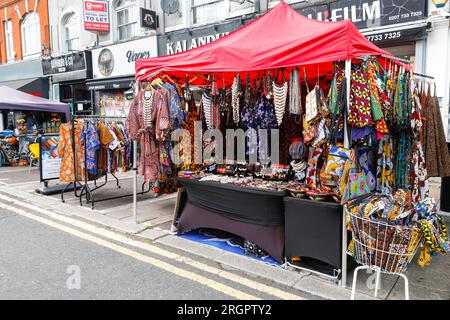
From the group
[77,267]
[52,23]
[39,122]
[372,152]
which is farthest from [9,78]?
[372,152]

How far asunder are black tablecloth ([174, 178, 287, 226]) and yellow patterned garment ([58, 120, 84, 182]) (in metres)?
2.77

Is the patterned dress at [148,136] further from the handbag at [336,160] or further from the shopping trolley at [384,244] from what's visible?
the shopping trolley at [384,244]

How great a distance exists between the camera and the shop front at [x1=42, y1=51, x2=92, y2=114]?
17.2 m

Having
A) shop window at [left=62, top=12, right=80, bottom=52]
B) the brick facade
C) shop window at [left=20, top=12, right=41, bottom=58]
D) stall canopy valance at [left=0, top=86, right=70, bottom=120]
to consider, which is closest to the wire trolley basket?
stall canopy valance at [left=0, top=86, right=70, bottom=120]

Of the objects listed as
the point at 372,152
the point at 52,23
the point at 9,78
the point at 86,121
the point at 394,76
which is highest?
the point at 52,23

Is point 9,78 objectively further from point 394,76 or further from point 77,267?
point 394,76

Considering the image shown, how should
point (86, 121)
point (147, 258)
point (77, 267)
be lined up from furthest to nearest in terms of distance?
point (86, 121) < point (147, 258) < point (77, 267)

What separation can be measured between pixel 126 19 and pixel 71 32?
4191mm

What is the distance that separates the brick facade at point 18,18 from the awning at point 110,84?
15.2ft

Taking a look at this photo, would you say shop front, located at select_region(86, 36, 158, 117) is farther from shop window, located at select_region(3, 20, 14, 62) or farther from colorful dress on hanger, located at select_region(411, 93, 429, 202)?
colorful dress on hanger, located at select_region(411, 93, 429, 202)

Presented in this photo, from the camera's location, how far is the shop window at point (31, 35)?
20.0 m
